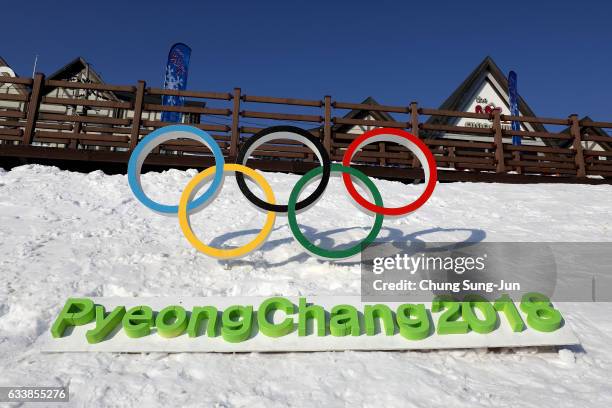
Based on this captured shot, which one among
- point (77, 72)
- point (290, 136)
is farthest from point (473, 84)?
point (77, 72)

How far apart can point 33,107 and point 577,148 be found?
12886mm

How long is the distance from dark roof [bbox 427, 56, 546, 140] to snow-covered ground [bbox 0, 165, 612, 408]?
10947 mm

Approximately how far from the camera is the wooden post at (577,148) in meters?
9.71

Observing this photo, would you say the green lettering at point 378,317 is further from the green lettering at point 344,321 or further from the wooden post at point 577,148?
the wooden post at point 577,148

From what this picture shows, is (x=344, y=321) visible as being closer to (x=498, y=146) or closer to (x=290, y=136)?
(x=290, y=136)

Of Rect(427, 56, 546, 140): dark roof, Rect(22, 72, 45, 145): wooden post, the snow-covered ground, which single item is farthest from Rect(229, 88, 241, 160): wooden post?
Rect(427, 56, 546, 140): dark roof

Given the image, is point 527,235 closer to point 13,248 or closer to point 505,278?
point 505,278

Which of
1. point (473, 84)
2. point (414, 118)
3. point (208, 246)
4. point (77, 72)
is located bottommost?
point (208, 246)

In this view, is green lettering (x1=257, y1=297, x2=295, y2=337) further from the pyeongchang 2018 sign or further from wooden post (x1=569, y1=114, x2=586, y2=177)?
wooden post (x1=569, y1=114, x2=586, y2=177)

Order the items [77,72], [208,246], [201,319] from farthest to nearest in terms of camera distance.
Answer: [77,72], [208,246], [201,319]

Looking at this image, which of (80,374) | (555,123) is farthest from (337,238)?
(555,123)

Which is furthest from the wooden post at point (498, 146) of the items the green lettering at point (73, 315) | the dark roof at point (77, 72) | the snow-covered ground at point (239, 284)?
the dark roof at point (77, 72)

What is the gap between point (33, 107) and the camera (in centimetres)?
778

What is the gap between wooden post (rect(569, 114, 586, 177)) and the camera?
9711mm
